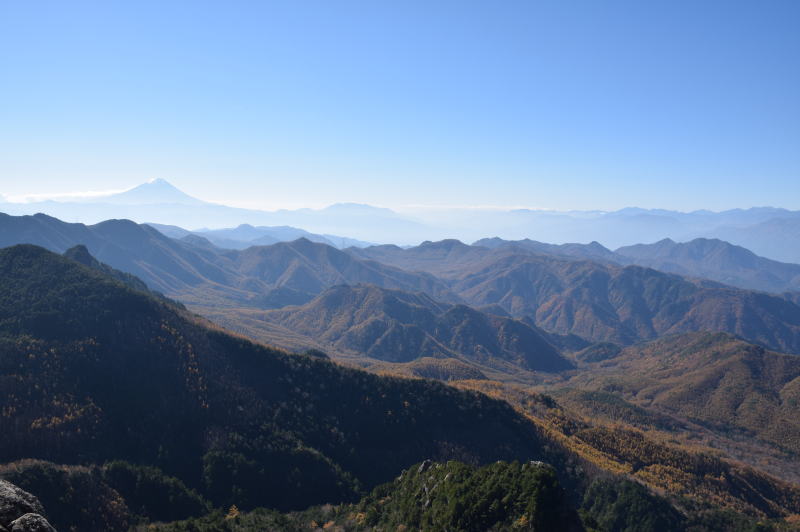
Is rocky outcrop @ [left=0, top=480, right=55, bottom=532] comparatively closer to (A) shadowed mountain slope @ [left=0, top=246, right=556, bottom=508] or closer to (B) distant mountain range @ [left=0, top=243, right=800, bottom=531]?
(B) distant mountain range @ [left=0, top=243, right=800, bottom=531]

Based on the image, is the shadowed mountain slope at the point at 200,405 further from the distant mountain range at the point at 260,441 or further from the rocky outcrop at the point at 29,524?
the rocky outcrop at the point at 29,524

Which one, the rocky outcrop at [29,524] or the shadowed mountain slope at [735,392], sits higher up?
the rocky outcrop at [29,524]

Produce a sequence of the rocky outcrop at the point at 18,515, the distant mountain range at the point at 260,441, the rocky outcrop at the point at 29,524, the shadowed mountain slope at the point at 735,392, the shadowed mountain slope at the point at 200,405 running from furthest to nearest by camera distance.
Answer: the shadowed mountain slope at the point at 735,392 < the shadowed mountain slope at the point at 200,405 < the distant mountain range at the point at 260,441 < the rocky outcrop at the point at 18,515 < the rocky outcrop at the point at 29,524

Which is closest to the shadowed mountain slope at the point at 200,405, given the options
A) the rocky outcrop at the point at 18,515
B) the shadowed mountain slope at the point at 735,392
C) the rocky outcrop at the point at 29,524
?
the rocky outcrop at the point at 18,515

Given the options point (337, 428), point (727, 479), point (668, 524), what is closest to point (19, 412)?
point (337, 428)

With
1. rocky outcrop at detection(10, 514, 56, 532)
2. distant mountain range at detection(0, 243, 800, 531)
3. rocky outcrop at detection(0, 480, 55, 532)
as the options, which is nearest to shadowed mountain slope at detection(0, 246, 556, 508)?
distant mountain range at detection(0, 243, 800, 531)

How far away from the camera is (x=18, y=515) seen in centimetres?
1512

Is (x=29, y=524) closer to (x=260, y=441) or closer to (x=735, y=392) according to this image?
(x=260, y=441)

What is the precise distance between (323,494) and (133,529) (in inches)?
959

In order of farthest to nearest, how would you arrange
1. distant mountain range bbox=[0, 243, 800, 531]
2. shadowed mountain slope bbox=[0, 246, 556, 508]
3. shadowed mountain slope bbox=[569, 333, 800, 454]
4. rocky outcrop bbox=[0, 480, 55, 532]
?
shadowed mountain slope bbox=[569, 333, 800, 454], shadowed mountain slope bbox=[0, 246, 556, 508], distant mountain range bbox=[0, 243, 800, 531], rocky outcrop bbox=[0, 480, 55, 532]

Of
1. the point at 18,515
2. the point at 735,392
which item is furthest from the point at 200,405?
the point at 735,392

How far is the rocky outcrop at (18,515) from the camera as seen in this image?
549 inches

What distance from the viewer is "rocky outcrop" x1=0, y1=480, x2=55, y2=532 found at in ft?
45.7

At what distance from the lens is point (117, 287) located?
300 feet
